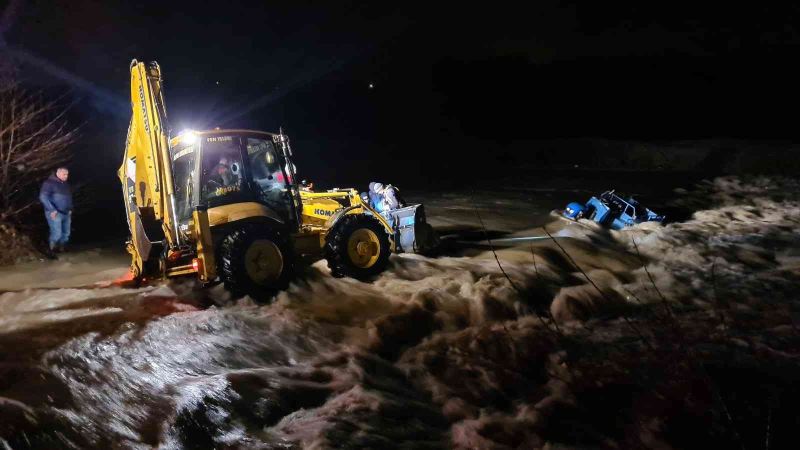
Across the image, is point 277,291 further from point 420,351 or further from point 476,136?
point 476,136

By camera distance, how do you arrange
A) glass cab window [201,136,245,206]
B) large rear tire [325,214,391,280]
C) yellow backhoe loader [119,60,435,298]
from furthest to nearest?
large rear tire [325,214,391,280] → glass cab window [201,136,245,206] → yellow backhoe loader [119,60,435,298]

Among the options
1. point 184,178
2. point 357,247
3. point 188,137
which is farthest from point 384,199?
point 188,137

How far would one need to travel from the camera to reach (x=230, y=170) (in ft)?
25.6

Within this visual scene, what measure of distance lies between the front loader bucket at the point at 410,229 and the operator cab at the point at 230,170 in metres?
2.24

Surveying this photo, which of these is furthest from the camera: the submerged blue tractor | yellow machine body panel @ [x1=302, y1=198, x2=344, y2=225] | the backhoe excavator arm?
the submerged blue tractor

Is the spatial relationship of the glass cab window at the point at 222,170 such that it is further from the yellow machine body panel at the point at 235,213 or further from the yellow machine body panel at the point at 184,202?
the yellow machine body panel at the point at 235,213

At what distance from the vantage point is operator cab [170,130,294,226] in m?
7.52

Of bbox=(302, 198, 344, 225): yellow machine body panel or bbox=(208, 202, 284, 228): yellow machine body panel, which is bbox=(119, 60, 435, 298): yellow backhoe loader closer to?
bbox=(208, 202, 284, 228): yellow machine body panel

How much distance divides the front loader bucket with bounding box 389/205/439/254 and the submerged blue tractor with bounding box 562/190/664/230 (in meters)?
5.14

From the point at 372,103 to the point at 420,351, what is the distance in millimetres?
44918

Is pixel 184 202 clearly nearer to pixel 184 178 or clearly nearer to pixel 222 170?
pixel 184 178

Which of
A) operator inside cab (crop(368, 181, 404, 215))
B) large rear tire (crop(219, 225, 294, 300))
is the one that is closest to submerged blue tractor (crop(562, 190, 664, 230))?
operator inside cab (crop(368, 181, 404, 215))

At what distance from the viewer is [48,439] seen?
4.33 meters

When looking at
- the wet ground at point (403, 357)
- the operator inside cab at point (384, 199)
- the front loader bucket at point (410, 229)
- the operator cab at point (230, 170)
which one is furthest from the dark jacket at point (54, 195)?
the front loader bucket at point (410, 229)
